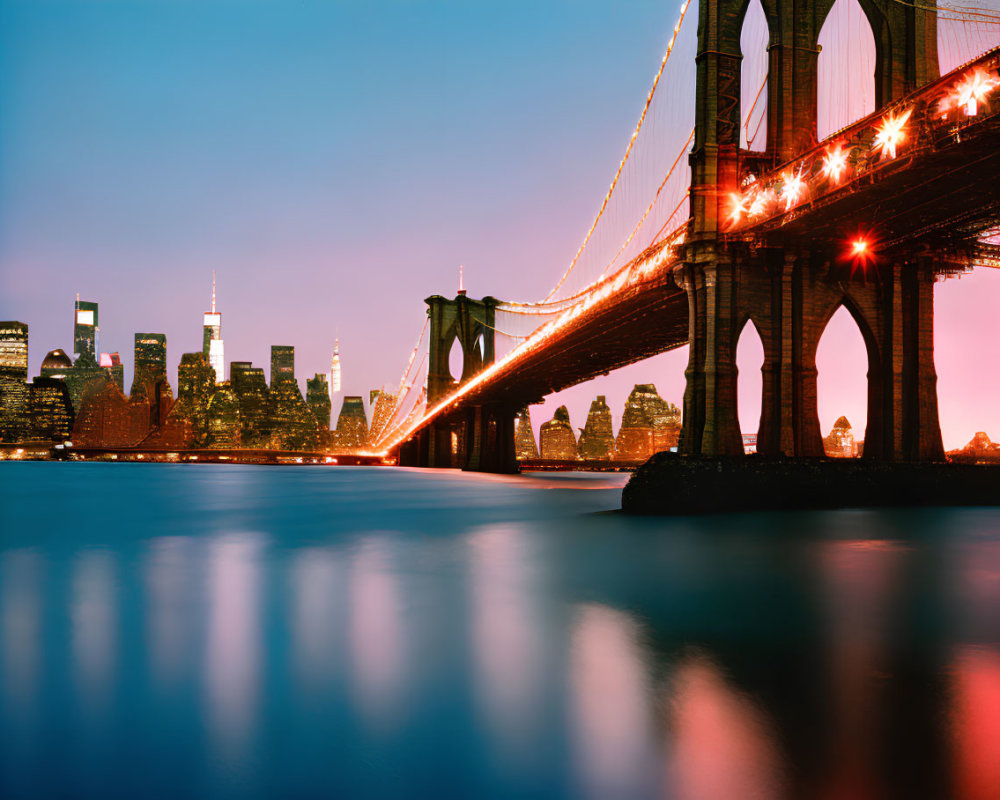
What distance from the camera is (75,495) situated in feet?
148

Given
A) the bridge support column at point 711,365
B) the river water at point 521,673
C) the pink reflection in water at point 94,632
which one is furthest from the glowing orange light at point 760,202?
the pink reflection in water at point 94,632

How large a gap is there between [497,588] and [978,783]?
26.3 ft

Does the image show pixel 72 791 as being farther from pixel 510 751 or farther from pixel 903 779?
pixel 903 779

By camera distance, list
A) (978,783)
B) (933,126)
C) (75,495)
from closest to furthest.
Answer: (978,783)
(933,126)
(75,495)

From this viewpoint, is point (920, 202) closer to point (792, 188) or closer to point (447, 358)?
point (792, 188)

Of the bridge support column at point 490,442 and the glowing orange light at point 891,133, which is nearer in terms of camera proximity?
the glowing orange light at point 891,133

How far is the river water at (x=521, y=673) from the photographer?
446 cm

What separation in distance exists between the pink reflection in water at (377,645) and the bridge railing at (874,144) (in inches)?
522

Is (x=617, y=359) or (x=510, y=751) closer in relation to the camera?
(x=510, y=751)

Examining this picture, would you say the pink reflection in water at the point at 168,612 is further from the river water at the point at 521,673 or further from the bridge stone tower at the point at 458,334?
the bridge stone tower at the point at 458,334

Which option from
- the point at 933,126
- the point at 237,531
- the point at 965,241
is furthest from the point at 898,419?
the point at 237,531

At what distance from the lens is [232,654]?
749 cm

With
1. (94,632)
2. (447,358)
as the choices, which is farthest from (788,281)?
(447,358)

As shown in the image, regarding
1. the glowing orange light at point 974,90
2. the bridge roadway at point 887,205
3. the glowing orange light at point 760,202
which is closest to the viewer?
the glowing orange light at point 974,90
